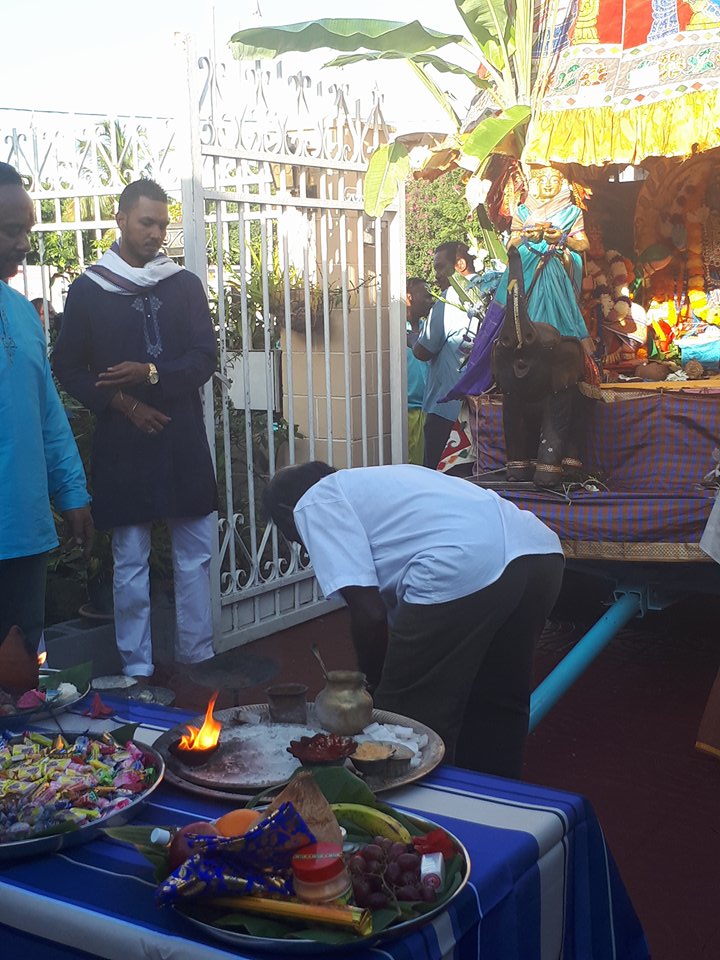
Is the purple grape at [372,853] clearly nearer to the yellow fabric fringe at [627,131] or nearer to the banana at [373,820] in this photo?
the banana at [373,820]

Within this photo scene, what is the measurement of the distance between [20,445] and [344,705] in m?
1.50

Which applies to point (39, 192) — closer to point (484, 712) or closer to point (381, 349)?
point (381, 349)

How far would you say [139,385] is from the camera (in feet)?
14.5

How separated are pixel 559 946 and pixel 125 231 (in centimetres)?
349

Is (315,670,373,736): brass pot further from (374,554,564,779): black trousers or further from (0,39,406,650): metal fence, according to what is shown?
(0,39,406,650): metal fence

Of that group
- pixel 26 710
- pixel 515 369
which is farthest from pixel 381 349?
pixel 26 710

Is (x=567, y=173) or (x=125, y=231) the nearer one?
(x=125, y=231)

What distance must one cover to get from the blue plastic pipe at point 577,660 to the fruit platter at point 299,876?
2.34 meters

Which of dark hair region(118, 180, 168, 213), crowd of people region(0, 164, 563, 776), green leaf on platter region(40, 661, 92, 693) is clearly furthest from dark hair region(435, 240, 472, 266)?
green leaf on platter region(40, 661, 92, 693)

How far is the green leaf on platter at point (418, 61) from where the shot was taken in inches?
327

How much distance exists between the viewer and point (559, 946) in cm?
172

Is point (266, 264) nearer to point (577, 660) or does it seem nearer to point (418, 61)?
point (577, 660)

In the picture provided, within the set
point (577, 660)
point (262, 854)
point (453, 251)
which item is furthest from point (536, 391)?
point (262, 854)

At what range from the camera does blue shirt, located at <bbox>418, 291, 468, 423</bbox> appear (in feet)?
22.8
